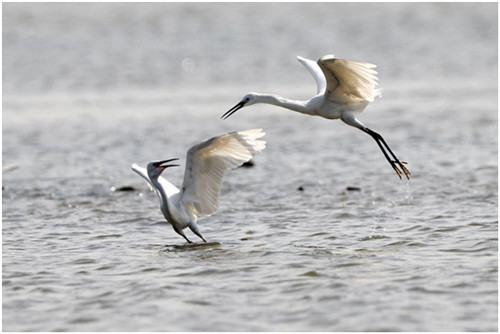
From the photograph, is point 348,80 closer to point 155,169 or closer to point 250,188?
point 155,169

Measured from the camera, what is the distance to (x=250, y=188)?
12336 millimetres

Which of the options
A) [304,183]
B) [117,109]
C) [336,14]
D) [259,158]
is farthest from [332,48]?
[304,183]

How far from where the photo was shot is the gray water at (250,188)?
7.07m

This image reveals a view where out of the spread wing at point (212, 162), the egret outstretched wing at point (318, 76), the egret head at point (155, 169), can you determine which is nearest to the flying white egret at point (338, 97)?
the egret outstretched wing at point (318, 76)

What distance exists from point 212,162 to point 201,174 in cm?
17

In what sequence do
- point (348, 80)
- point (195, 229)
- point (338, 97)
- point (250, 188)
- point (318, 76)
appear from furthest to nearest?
point (250, 188) < point (318, 76) < point (338, 97) < point (348, 80) < point (195, 229)

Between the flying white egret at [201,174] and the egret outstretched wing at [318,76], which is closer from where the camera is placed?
the flying white egret at [201,174]

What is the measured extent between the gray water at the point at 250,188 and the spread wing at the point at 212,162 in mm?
452

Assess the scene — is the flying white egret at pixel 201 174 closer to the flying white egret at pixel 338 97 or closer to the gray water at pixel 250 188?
the gray water at pixel 250 188

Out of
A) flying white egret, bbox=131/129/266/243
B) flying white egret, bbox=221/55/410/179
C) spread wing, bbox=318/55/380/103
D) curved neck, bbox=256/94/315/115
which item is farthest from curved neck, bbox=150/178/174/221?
spread wing, bbox=318/55/380/103

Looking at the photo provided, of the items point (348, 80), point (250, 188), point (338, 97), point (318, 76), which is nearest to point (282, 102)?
point (338, 97)

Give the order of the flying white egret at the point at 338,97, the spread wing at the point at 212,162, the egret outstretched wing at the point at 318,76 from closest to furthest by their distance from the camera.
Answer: the spread wing at the point at 212,162, the flying white egret at the point at 338,97, the egret outstretched wing at the point at 318,76

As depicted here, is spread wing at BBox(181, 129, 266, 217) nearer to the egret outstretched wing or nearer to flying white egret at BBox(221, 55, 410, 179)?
flying white egret at BBox(221, 55, 410, 179)

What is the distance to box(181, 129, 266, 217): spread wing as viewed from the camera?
29.5ft
